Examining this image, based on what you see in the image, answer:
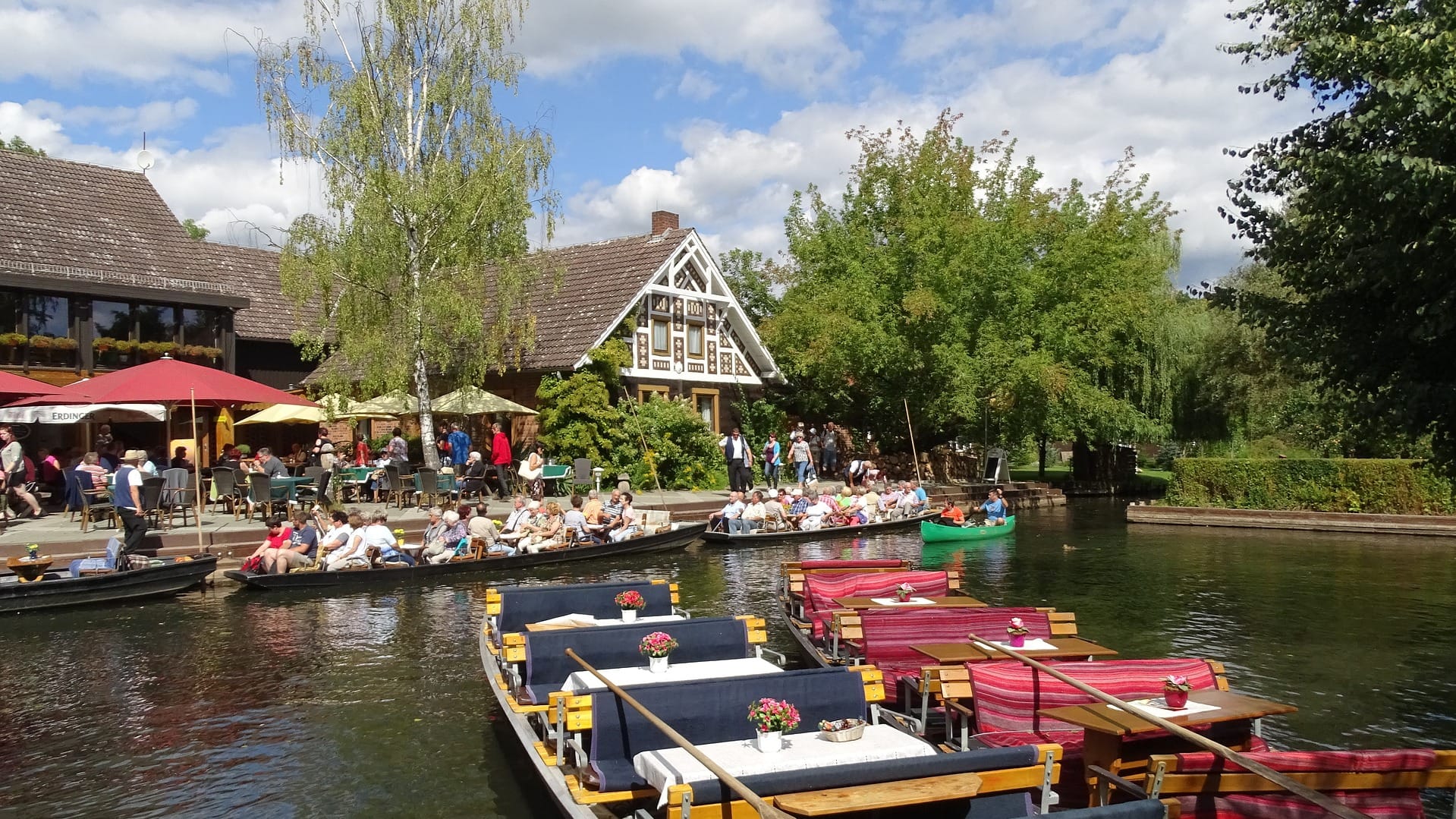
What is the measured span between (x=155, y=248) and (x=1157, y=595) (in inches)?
1001

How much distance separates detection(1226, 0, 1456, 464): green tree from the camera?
9.07 metres

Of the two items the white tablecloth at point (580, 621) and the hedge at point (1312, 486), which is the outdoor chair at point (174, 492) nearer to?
the white tablecloth at point (580, 621)

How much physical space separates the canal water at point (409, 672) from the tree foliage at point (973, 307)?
519 inches

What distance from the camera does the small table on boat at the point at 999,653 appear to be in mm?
8383

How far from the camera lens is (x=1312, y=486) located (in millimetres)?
28031

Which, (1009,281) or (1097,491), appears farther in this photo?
(1097,491)

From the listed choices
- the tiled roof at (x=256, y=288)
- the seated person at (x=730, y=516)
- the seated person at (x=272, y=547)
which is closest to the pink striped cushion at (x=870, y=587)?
the seated person at (x=272, y=547)

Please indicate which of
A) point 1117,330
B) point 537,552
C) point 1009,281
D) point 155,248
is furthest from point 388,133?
point 1117,330

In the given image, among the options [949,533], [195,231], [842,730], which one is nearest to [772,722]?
[842,730]

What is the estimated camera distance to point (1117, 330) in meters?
35.7

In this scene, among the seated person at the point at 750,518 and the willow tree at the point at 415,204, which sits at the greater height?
the willow tree at the point at 415,204

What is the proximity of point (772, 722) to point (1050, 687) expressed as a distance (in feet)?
7.22

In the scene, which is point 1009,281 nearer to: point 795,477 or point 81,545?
point 795,477

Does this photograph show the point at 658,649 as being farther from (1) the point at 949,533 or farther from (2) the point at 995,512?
(2) the point at 995,512
